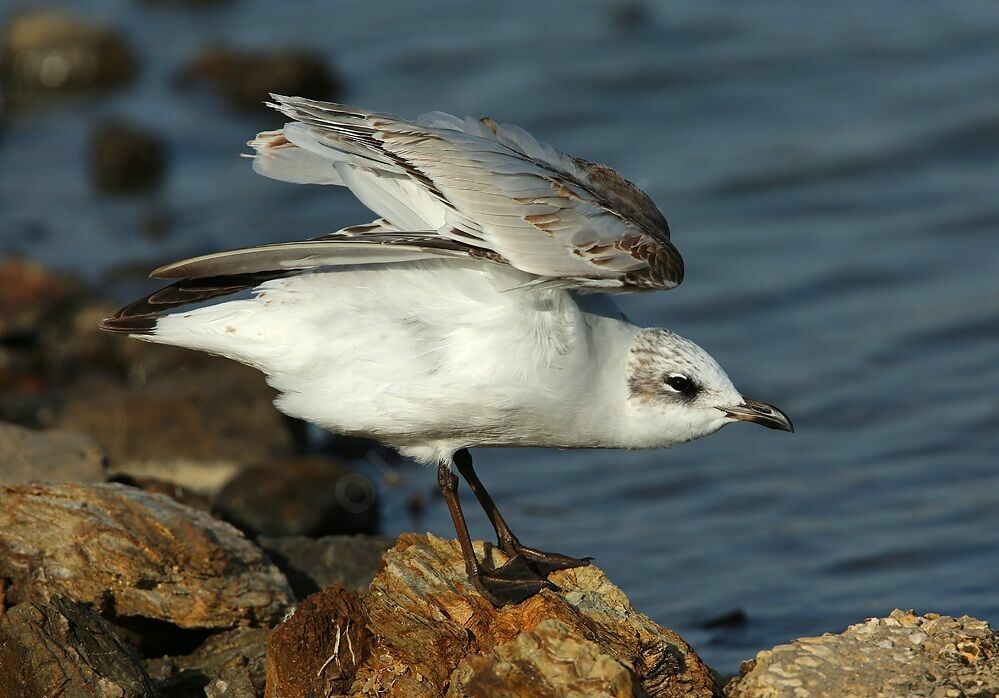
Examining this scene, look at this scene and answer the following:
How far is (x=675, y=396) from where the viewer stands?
5.92 meters

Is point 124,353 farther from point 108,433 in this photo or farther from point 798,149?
point 798,149

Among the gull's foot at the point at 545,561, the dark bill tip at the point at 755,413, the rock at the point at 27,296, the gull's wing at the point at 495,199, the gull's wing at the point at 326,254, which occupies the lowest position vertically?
the gull's foot at the point at 545,561

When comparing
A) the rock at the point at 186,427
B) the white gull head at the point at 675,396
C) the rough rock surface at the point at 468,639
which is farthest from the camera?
the rock at the point at 186,427

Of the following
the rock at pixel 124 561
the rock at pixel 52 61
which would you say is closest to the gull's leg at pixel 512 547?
the rock at pixel 124 561

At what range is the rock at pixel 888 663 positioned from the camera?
15.7 ft

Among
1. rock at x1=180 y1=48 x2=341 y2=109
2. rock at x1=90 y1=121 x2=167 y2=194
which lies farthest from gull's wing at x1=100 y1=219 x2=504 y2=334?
rock at x1=180 y1=48 x2=341 y2=109

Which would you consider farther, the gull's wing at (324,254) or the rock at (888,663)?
the gull's wing at (324,254)

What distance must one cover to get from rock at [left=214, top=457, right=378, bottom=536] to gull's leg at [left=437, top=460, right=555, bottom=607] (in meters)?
2.15

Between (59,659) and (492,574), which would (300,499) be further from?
(59,659)

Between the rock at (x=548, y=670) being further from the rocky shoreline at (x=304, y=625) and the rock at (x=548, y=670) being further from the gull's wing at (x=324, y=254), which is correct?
the gull's wing at (x=324, y=254)

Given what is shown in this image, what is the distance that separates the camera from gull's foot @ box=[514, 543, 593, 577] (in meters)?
6.13

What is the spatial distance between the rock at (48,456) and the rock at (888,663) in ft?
11.7

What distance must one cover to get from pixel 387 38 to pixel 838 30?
5782 mm

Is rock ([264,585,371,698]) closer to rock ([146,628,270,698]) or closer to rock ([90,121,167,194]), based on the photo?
rock ([146,628,270,698])
